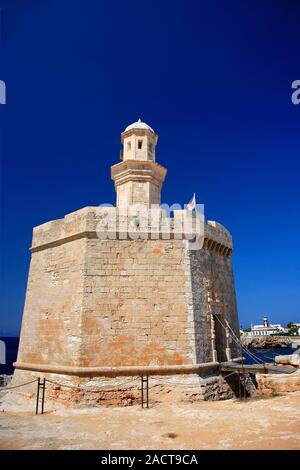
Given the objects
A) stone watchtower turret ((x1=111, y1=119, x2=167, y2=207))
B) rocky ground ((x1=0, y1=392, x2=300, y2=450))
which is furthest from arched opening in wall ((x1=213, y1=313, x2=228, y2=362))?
stone watchtower turret ((x1=111, y1=119, x2=167, y2=207))

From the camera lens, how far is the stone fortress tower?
9.55 metres

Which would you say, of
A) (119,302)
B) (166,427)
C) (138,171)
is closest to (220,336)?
(119,302)

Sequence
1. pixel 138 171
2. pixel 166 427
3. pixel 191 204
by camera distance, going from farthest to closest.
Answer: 1. pixel 138 171
2. pixel 191 204
3. pixel 166 427

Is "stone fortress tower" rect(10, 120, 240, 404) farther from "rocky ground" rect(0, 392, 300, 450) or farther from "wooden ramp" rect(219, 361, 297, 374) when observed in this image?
"rocky ground" rect(0, 392, 300, 450)

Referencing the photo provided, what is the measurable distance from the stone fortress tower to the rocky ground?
1368 millimetres

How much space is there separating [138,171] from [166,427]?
899cm

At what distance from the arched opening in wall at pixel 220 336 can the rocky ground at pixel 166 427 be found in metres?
2.50

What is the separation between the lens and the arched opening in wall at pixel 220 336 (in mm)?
11312

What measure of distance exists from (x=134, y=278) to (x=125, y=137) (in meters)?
6.69

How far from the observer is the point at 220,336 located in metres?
11.6

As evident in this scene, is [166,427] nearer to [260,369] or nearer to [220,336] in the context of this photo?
[260,369]

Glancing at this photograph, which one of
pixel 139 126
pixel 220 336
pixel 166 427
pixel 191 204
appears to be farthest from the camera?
pixel 139 126

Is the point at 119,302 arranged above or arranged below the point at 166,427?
above

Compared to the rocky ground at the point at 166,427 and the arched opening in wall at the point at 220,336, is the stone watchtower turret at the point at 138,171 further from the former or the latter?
the rocky ground at the point at 166,427
